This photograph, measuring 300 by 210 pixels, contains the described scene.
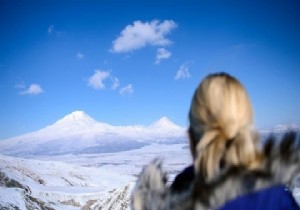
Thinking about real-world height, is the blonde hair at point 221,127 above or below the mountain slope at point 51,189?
above

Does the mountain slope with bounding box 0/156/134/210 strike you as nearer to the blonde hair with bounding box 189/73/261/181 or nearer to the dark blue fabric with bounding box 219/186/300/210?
the blonde hair with bounding box 189/73/261/181

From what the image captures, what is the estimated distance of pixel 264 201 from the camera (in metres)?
1.27

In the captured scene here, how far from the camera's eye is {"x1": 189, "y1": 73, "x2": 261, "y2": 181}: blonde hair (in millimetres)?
1341

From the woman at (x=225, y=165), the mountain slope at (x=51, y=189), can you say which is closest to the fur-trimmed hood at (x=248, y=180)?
the woman at (x=225, y=165)

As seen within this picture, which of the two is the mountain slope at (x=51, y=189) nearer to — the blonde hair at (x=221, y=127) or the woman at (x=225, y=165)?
the woman at (x=225, y=165)

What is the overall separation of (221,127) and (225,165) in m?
0.14

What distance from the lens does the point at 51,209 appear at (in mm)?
38938

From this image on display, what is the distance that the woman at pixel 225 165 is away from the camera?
1298mm

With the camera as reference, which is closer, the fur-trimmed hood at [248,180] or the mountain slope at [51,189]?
the fur-trimmed hood at [248,180]

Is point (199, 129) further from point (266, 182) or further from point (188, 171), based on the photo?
point (266, 182)

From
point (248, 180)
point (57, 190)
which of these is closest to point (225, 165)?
point (248, 180)

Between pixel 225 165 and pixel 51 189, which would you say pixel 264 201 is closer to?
pixel 225 165

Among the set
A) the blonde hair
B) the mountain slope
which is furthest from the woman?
the mountain slope

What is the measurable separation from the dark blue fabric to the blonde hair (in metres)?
0.10
